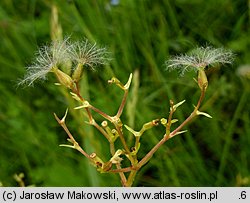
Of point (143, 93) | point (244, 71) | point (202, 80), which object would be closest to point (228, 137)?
point (244, 71)

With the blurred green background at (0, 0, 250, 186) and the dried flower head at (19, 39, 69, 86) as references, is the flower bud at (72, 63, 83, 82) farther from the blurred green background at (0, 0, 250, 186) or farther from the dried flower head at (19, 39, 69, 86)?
the blurred green background at (0, 0, 250, 186)

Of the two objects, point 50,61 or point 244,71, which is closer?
point 50,61

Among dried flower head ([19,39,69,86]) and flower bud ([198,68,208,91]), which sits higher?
dried flower head ([19,39,69,86])

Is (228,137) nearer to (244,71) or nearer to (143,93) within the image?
(244,71)

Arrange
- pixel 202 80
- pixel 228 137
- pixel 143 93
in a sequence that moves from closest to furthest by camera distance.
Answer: pixel 202 80 < pixel 228 137 < pixel 143 93

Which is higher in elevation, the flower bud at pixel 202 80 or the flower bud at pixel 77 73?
the flower bud at pixel 77 73

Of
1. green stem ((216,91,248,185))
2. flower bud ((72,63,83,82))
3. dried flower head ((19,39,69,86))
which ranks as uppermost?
dried flower head ((19,39,69,86))

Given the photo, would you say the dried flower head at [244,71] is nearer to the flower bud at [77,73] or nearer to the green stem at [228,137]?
the green stem at [228,137]

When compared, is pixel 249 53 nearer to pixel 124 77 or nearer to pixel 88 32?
pixel 124 77

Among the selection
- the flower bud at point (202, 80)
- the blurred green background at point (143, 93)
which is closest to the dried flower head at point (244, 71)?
the blurred green background at point (143, 93)

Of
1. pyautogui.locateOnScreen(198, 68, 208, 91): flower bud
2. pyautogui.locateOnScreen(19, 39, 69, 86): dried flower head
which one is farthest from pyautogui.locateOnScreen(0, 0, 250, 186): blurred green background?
pyautogui.locateOnScreen(198, 68, 208, 91): flower bud
